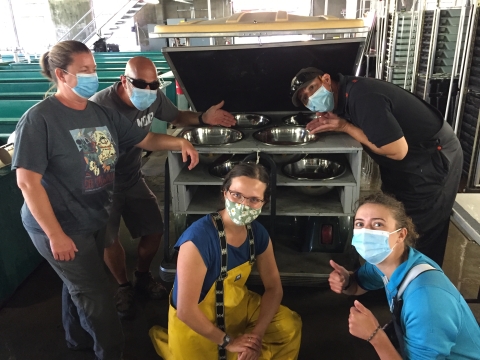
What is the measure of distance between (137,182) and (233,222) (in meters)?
1.01

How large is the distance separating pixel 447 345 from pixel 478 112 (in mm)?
3588

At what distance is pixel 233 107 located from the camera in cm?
325

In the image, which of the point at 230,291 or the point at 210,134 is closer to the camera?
the point at 230,291

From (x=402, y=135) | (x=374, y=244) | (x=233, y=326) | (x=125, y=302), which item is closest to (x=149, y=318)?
(x=125, y=302)

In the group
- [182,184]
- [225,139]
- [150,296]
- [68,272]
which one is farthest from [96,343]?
[225,139]

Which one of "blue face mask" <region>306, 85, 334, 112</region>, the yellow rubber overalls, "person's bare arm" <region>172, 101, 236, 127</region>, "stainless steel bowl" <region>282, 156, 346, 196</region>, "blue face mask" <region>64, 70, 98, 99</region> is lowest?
the yellow rubber overalls

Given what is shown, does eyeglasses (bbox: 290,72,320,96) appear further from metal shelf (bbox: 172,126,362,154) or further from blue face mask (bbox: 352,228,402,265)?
blue face mask (bbox: 352,228,402,265)

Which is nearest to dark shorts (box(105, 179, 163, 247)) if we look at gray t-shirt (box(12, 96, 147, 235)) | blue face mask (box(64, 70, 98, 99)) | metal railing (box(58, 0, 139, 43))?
gray t-shirt (box(12, 96, 147, 235))

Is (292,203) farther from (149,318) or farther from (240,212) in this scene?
(149,318)

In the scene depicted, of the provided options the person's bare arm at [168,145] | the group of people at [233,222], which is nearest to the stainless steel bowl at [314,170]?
the group of people at [233,222]

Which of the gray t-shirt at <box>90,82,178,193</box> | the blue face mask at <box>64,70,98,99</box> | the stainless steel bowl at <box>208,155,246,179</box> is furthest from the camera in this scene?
the stainless steel bowl at <box>208,155,246,179</box>

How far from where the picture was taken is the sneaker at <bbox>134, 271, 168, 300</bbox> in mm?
2645

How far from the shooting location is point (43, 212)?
5.22 ft

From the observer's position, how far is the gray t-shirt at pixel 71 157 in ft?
5.09
